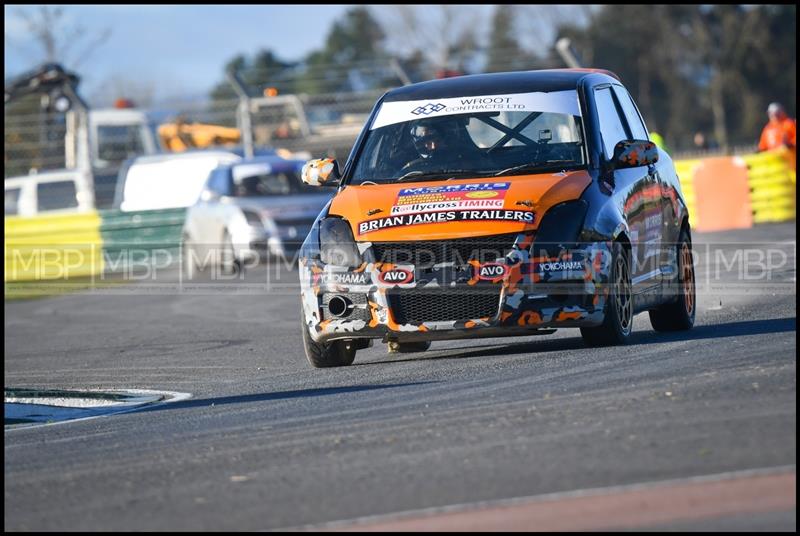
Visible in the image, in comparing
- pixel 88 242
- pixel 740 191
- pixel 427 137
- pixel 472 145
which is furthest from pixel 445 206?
pixel 88 242

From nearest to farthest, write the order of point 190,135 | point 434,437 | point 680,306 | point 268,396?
point 434,437 < point 268,396 < point 680,306 < point 190,135

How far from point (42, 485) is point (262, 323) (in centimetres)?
847

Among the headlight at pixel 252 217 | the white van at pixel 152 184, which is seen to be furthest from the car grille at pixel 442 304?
the white van at pixel 152 184

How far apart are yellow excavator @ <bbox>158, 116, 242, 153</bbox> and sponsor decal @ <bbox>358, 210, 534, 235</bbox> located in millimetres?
21836

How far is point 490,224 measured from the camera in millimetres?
8711

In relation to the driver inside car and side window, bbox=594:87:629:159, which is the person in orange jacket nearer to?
side window, bbox=594:87:629:159

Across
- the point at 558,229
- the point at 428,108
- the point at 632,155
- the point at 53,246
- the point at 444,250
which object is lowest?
the point at 53,246

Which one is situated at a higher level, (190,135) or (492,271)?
(190,135)

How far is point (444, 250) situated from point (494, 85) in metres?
1.76

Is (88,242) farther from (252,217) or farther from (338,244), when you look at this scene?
(338,244)

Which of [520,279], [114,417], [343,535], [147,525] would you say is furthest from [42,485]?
[520,279]

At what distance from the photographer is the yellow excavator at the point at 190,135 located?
31.6 metres

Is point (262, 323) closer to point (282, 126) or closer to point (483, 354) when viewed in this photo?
point (483, 354)

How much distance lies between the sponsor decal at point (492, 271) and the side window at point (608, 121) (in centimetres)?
140
